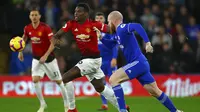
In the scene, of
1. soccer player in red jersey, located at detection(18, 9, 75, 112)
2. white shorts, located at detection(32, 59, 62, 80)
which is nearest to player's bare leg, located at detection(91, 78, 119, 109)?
soccer player in red jersey, located at detection(18, 9, 75, 112)

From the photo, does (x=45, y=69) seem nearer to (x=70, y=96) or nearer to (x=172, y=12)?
(x=70, y=96)

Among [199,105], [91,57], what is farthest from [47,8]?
[91,57]

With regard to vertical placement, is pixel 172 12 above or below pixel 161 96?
below

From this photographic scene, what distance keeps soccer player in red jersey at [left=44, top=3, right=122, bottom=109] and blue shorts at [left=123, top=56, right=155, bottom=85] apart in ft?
2.88

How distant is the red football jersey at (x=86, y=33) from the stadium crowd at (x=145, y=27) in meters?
7.78

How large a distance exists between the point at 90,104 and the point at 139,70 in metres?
5.01

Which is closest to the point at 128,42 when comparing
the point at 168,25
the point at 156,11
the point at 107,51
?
the point at 107,51

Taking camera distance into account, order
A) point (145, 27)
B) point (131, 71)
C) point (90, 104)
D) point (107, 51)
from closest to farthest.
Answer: point (131, 71) < point (107, 51) < point (90, 104) < point (145, 27)

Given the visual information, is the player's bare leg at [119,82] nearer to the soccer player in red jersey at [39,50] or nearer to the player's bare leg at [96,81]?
the player's bare leg at [96,81]

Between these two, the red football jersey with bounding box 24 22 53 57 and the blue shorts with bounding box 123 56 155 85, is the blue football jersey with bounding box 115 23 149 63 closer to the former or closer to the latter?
the blue shorts with bounding box 123 56 155 85

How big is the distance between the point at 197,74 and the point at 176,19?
276cm

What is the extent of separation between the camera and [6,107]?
47.9ft

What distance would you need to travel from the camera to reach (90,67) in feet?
38.1

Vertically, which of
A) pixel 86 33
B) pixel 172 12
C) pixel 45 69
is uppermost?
pixel 86 33
